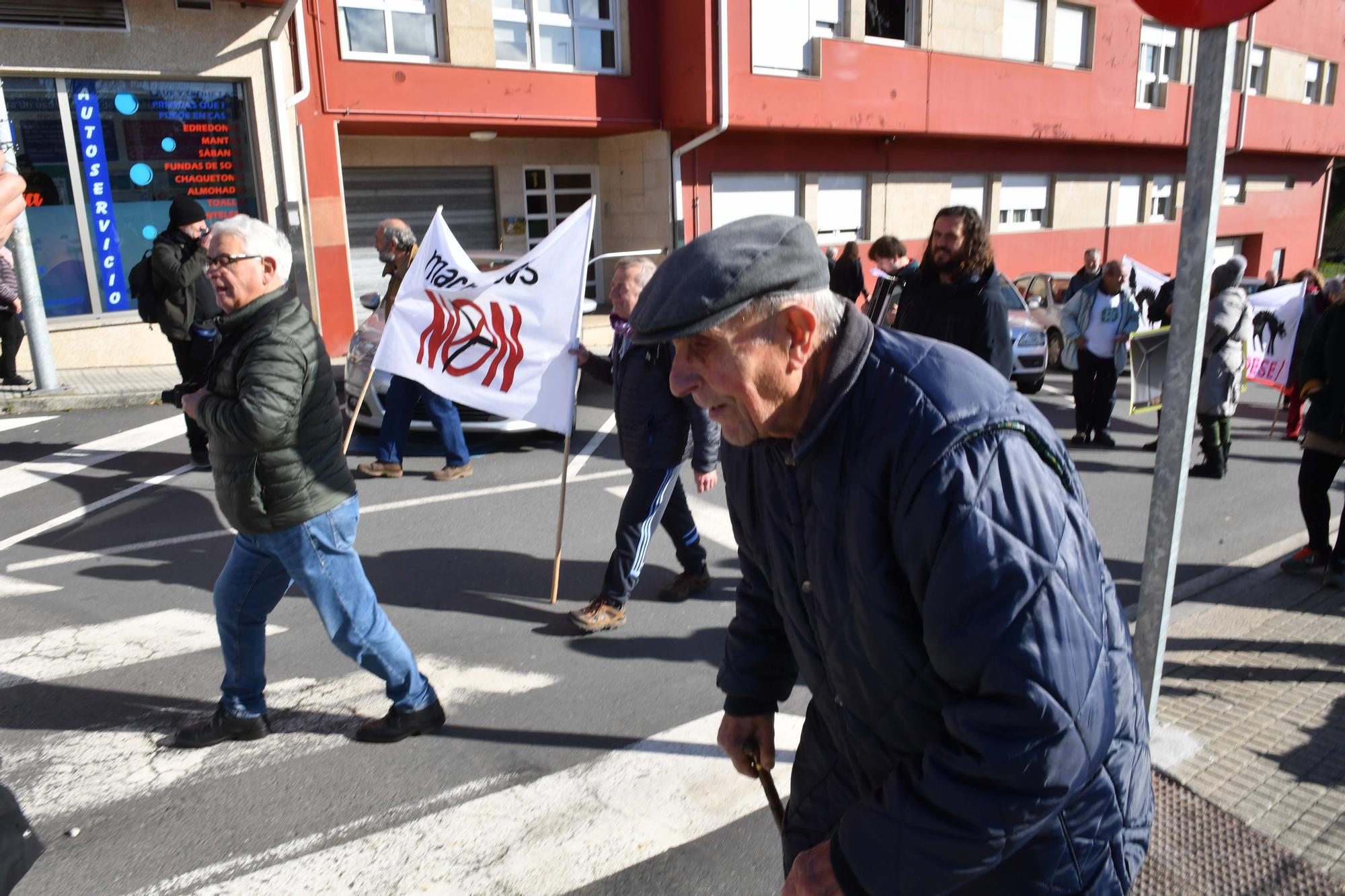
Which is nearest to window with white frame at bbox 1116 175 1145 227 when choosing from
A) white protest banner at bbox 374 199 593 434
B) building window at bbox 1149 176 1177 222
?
building window at bbox 1149 176 1177 222

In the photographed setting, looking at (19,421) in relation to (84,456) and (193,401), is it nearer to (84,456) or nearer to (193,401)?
(84,456)

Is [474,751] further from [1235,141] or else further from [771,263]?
[1235,141]

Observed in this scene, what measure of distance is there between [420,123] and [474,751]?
13.1 metres

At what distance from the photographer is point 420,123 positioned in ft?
48.4

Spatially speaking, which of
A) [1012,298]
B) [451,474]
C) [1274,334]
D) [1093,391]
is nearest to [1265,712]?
[451,474]

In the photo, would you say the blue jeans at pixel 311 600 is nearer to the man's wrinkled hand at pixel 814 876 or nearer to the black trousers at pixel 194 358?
the man's wrinkled hand at pixel 814 876

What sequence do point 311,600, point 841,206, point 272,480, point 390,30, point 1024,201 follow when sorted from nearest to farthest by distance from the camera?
point 272,480 < point 311,600 < point 390,30 < point 841,206 < point 1024,201

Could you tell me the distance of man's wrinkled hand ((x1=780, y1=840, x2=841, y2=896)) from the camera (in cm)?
151

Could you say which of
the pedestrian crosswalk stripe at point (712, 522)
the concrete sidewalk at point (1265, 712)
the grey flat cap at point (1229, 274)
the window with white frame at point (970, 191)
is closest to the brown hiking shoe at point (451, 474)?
the pedestrian crosswalk stripe at point (712, 522)

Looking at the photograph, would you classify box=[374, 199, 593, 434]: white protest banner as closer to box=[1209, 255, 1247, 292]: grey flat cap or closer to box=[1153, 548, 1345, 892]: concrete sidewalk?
box=[1153, 548, 1345, 892]: concrete sidewalk

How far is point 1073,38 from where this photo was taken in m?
22.3

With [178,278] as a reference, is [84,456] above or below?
below

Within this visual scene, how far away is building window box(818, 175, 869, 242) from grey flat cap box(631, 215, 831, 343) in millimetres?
17998

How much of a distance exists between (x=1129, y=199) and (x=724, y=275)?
27445 millimetres
